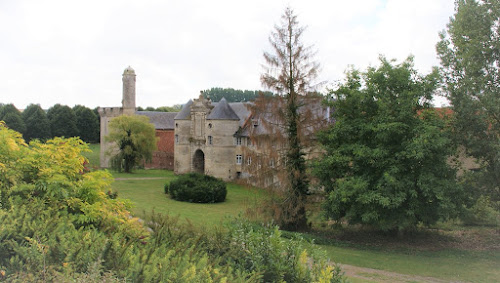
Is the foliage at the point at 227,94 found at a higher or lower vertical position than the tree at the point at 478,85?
higher

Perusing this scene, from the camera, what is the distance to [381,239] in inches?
891

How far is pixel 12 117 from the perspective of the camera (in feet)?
199

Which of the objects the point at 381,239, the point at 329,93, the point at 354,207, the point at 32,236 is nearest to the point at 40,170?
the point at 32,236

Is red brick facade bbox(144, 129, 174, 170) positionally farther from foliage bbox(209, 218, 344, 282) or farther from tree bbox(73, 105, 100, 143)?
foliage bbox(209, 218, 344, 282)

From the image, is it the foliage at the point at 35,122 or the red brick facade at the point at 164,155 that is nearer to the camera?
the red brick facade at the point at 164,155

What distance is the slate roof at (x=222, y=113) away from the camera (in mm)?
48688

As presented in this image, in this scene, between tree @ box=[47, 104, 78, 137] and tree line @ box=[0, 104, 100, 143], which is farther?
tree @ box=[47, 104, 78, 137]

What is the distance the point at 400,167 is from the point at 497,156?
4314 mm

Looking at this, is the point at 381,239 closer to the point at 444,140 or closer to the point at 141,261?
the point at 444,140

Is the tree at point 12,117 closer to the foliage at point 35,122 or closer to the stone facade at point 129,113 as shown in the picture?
the foliage at point 35,122

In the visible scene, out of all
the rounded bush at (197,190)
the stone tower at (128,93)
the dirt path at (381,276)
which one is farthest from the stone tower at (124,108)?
the dirt path at (381,276)

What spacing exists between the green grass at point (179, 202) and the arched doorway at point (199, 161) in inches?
252

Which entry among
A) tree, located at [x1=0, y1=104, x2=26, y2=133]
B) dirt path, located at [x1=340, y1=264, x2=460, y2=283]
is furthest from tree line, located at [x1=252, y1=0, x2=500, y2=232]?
tree, located at [x1=0, y1=104, x2=26, y2=133]

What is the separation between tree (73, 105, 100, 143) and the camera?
7444 cm
